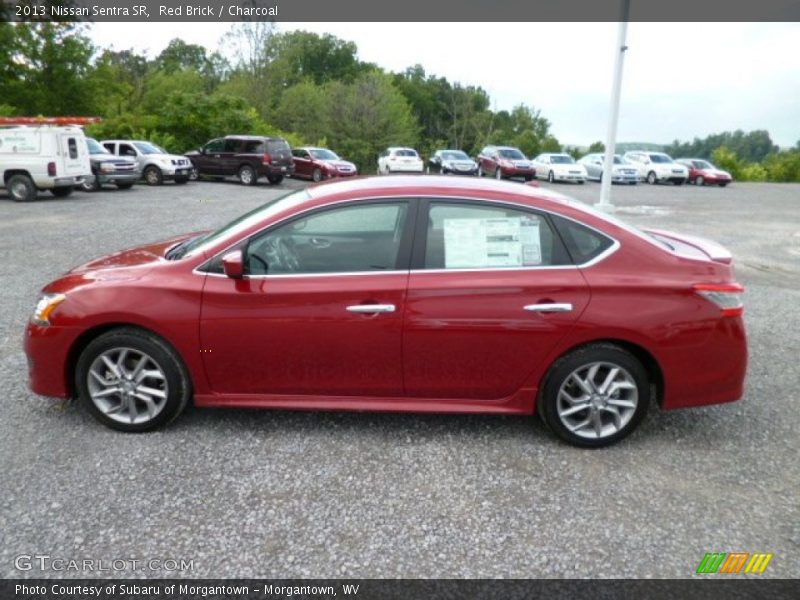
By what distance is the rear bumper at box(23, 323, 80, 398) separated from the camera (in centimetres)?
364

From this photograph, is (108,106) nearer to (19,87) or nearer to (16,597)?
(19,87)

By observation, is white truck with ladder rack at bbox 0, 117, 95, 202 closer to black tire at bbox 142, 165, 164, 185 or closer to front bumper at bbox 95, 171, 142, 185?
front bumper at bbox 95, 171, 142, 185

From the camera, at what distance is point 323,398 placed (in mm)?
3635

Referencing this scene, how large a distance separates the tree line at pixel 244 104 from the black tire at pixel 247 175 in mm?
7445

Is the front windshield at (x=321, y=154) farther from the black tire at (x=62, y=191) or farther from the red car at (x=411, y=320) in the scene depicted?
the red car at (x=411, y=320)

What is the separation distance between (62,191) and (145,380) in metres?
15.7

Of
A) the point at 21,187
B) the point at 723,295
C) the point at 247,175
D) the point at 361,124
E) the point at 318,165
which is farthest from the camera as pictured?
the point at 361,124

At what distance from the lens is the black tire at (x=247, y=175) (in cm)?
2336

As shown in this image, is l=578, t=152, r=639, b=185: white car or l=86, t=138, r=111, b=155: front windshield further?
l=578, t=152, r=639, b=185: white car

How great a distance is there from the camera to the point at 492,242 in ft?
11.8

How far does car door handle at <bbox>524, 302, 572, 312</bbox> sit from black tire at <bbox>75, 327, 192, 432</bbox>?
6.87ft

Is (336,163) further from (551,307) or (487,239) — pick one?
(551,307)

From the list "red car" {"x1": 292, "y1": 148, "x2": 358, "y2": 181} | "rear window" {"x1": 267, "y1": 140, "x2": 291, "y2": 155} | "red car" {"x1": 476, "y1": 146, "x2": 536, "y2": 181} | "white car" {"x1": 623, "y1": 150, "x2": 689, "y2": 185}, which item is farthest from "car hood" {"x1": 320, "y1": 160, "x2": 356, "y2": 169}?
"white car" {"x1": 623, "y1": 150, "x2": 689, "y2": 185}

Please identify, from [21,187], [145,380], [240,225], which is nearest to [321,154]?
[21,187]
